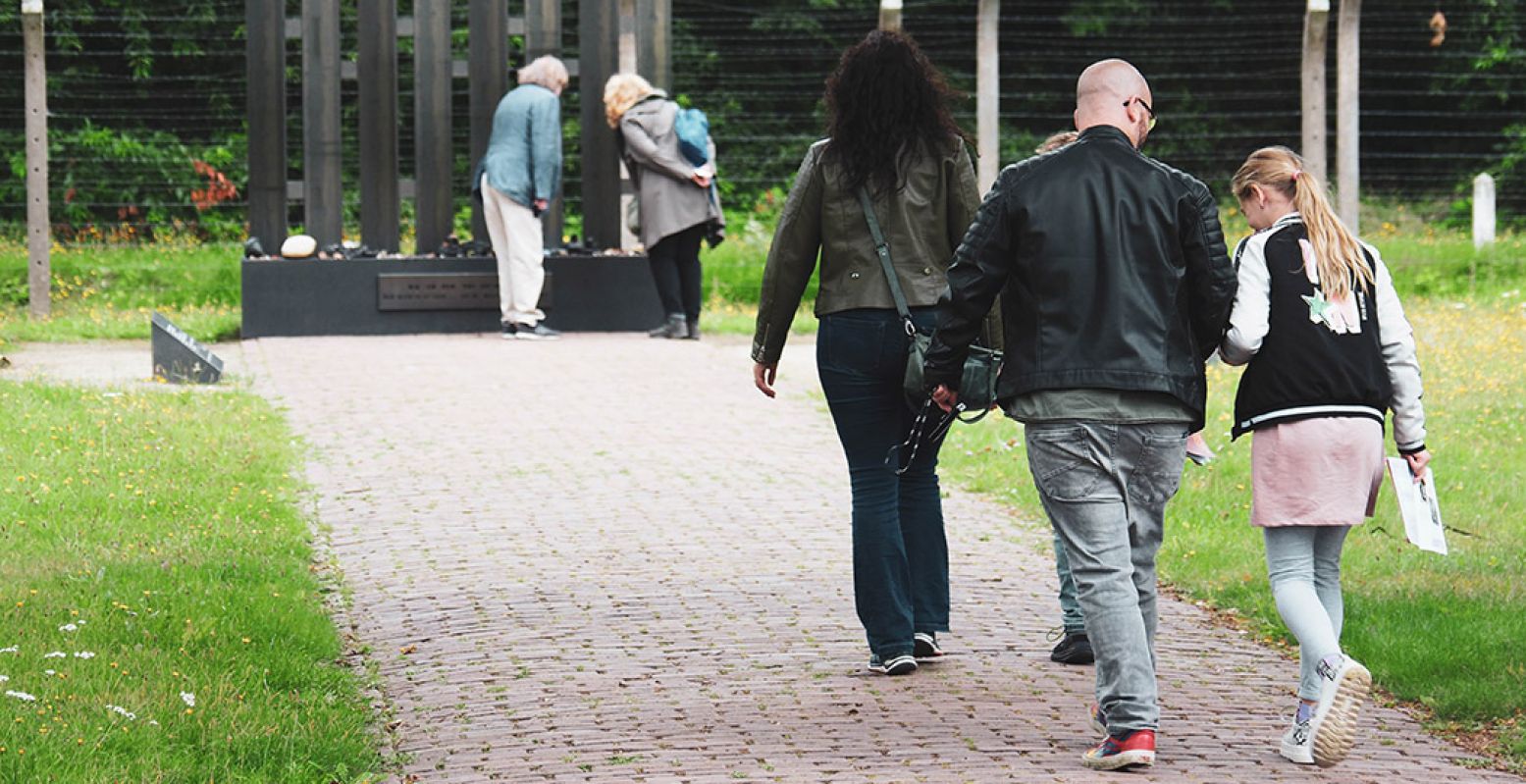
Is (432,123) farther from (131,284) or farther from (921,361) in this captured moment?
(921,361)

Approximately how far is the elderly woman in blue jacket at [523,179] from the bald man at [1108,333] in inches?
388

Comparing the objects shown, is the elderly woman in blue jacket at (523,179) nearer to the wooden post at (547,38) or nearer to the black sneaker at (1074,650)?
the wooden post at (547,38)

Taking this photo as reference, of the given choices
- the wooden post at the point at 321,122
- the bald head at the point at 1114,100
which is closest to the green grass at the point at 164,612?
the bald head at the point at 1114,100

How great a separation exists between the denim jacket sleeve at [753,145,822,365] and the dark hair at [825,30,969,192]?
102 mm

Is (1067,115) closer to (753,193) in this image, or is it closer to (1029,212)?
(753,193)

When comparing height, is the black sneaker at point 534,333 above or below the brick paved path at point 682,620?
above

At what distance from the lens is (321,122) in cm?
1569

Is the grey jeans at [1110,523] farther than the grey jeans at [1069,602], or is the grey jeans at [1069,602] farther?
the grey jeans at [1069,602]

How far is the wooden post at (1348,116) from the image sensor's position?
1727cm

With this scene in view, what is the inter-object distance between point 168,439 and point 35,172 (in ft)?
25.5

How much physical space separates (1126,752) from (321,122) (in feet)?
38.9

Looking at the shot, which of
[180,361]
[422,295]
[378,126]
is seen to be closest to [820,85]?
[378,126]

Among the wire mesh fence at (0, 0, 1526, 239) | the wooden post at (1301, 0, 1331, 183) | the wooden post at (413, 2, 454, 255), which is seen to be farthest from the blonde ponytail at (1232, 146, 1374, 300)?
the wire mesh fence at (0, 0, 1526, 239)

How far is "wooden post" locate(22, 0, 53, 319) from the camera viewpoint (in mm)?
16766
